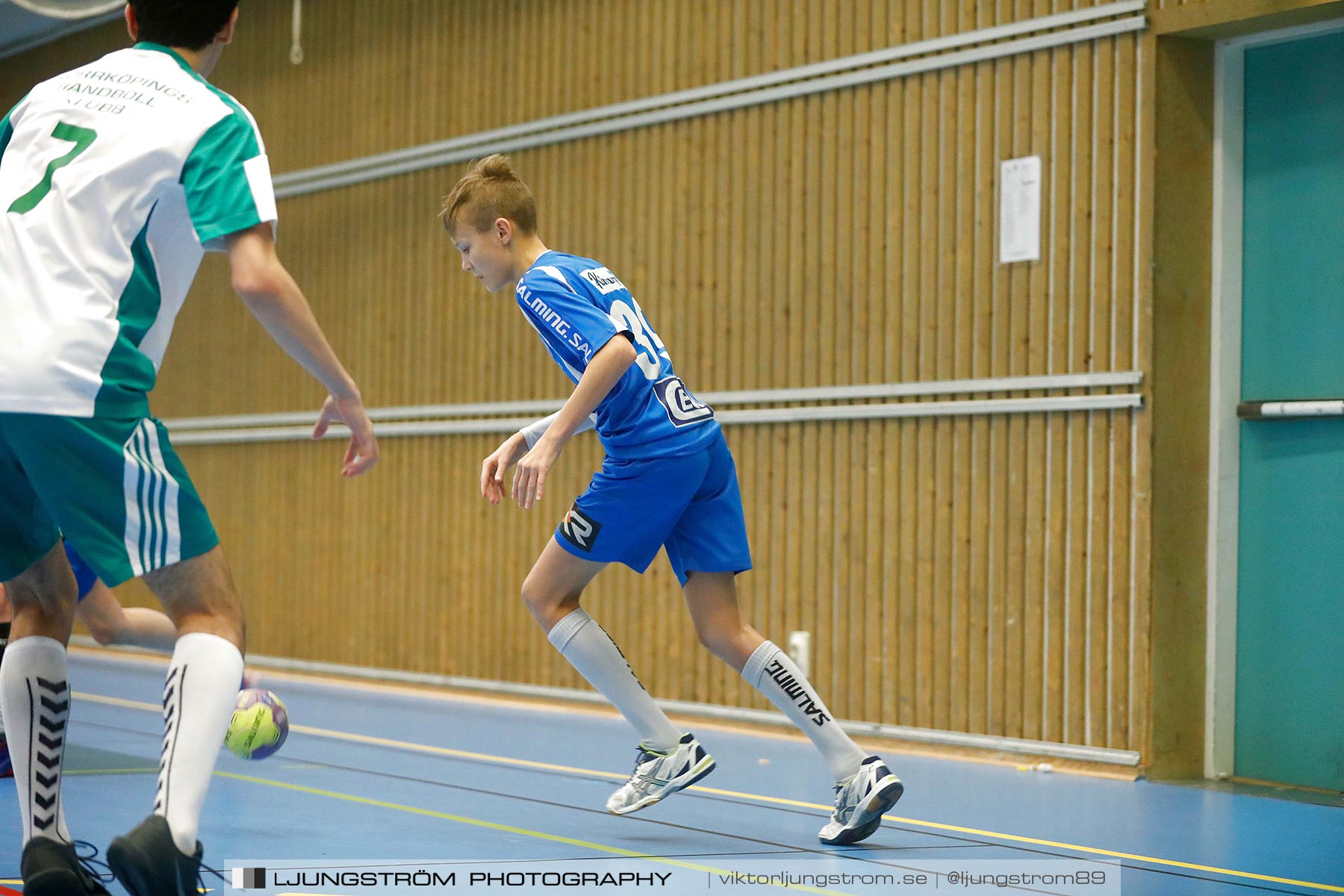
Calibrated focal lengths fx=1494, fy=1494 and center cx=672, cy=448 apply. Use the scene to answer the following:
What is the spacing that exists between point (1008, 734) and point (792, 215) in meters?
2.64

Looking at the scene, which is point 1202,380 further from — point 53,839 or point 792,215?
point 53,839

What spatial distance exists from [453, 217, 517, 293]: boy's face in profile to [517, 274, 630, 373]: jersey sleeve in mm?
182

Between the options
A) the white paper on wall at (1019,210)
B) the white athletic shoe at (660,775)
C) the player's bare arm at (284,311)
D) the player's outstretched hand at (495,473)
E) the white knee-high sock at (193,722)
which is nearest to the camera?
the white knee-high sock at (193,722)

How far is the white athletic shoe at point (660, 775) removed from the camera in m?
4.07

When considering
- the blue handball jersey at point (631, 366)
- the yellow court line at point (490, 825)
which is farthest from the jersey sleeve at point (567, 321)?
the yellow court line at point (490, 825)

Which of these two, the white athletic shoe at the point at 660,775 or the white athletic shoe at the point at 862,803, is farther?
the white athletic shoe at the point at 660,775

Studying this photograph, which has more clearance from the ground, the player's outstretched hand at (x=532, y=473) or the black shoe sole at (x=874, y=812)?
the player's outstretched hand at (x=532, y=473)

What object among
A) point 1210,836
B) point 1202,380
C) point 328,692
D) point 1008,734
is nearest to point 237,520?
point 328,692

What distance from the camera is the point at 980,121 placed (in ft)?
21.1

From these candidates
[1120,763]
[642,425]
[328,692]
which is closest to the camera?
[642,425]

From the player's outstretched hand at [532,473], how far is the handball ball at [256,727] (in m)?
1.23

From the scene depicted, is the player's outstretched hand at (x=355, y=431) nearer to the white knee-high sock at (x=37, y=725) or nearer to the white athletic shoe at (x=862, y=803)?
the white knee-high sock at (x=37, y=725)

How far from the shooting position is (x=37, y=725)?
2.80 m

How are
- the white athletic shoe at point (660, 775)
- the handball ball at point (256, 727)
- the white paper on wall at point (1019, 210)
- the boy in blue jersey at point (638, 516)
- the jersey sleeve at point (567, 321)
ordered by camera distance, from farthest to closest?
the white paper on wall at point (1019, 210), the handball ball at point (256, 727), the white athletic shoe at point (660, 775), the boy in blue jersey at point (638, 516), the jersey sleeve at point (567, 321)
